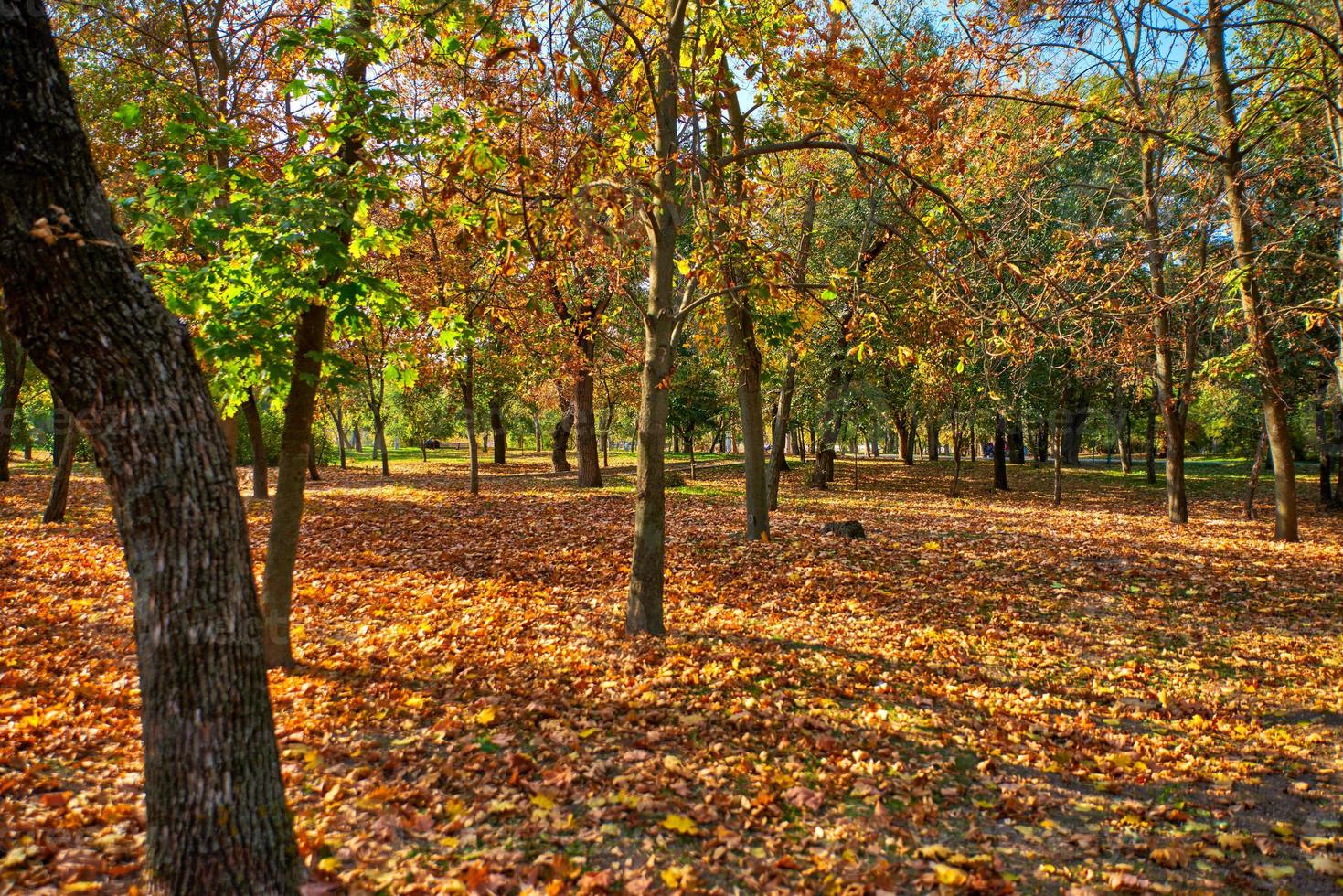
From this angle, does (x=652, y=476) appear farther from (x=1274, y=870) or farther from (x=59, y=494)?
(x=59, y=494)

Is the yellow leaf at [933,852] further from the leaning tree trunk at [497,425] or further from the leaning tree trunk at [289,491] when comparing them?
the leaning tree trunk at [497,425]

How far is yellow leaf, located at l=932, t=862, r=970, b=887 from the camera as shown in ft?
12.2

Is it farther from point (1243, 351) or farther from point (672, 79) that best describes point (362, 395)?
point (1243, 351)

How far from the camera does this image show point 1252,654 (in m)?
7.32

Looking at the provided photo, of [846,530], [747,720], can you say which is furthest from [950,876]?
[846,530]

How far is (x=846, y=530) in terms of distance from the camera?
1305cm

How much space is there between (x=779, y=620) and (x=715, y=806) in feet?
13.7

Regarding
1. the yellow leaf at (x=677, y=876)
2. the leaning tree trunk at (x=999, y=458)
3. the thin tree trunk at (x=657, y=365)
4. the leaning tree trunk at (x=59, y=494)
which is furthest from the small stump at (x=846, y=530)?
the leaning tree trunk at (x=999, y=458)

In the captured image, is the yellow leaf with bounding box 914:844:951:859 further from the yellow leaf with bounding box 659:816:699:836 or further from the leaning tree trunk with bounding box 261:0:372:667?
the leaning tree trunk with bounding box 261:0:372:667

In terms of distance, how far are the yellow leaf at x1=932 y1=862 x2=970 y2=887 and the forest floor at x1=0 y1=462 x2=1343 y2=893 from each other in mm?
14

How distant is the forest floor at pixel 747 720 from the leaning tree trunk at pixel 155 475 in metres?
0.93

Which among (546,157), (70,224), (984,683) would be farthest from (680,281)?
(70,224)

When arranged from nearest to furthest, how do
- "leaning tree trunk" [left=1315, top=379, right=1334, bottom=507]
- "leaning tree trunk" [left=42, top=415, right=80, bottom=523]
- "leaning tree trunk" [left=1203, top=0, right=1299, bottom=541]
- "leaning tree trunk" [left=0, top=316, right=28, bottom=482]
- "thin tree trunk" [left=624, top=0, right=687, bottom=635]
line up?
1. "thin tree trunk" [left=624, top=0, right=687, bottom=635]
2. "leaning tree trunk" [left=1203, top=0, right=1299, bottom=541]
3. "leaning tree trunk" [left=42, top=415, right=80, bottom=523]
4. "leaning tree trunk" [left=0, top=316, right=28, bottom=482]
5. "leaning tree trunk" [left=1315, top=379, right=1334, bottom=507]

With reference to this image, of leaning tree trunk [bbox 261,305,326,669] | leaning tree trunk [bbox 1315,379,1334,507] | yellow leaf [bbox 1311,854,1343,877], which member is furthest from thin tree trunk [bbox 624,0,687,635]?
leaning tree trunk [bbox 1315,379,1334,507]
